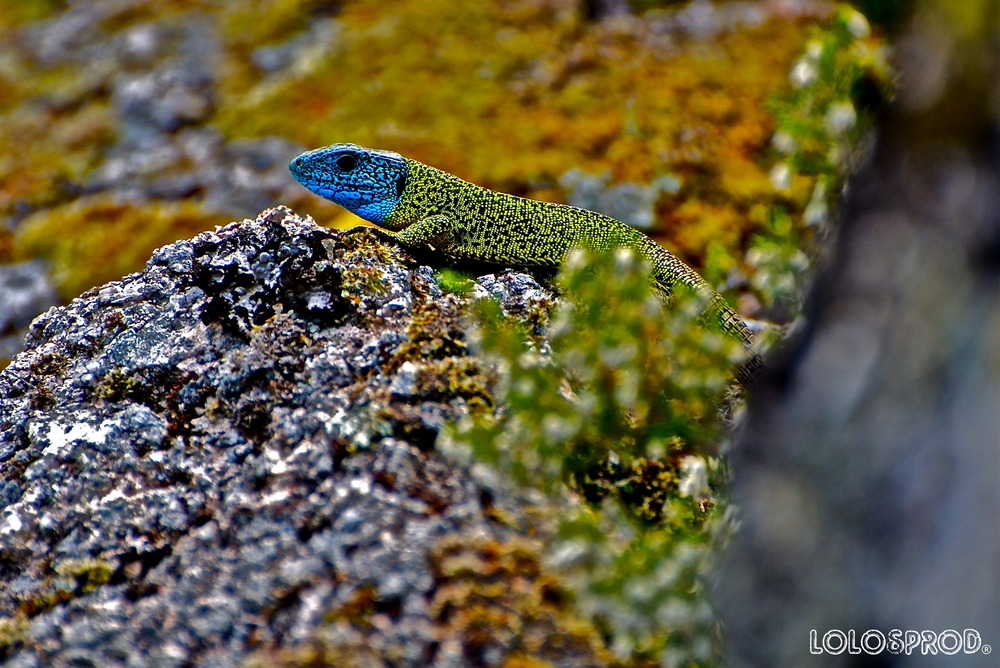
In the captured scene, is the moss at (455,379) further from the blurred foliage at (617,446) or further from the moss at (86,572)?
the moss at (86,572)

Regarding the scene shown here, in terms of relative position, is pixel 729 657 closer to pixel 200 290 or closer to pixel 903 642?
pixel 903 642

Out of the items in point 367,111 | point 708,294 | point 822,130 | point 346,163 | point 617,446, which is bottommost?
point 367,111

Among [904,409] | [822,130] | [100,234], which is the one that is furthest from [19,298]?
[904,409]

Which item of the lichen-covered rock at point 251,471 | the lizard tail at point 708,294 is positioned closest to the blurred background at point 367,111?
the lizard tail at point 708,294

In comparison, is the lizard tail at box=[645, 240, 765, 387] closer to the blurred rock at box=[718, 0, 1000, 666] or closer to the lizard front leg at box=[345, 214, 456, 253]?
the lizard front leg at box=[345, 214, 456, 253]

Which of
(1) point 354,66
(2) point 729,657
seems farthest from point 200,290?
(1) point 354,66

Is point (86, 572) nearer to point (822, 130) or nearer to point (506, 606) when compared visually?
point (506, 606)
